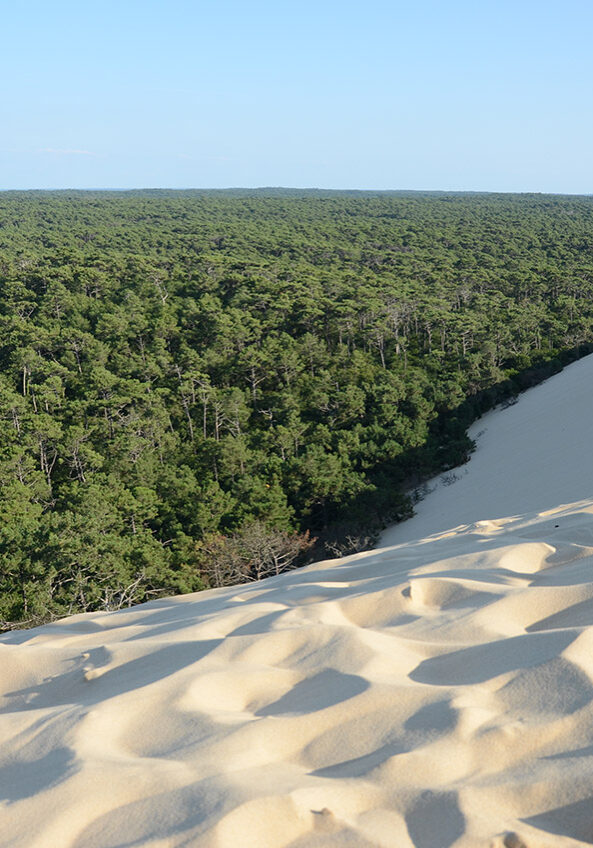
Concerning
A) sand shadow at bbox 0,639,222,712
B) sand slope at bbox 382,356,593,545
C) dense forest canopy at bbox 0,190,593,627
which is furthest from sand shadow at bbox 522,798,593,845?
sand slope at bbox 382,356,593,545

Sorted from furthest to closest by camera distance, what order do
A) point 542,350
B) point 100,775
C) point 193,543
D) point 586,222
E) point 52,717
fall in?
point 586,222
point 542,350
point 193,543
point 52,717
point 100,775

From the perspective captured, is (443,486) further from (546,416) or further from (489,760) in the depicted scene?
(489,760)

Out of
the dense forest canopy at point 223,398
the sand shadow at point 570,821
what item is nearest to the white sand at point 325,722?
the sand shadow at point 570,821

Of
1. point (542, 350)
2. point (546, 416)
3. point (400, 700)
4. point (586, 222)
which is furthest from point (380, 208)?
point (400, 700)

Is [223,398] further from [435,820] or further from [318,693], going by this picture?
[435,820]

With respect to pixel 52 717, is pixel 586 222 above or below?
above

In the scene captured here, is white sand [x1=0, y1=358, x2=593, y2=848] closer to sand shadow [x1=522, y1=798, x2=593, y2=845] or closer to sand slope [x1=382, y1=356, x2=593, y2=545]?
sand shadow [x1=522, y1=798, x2=593, y2=845]

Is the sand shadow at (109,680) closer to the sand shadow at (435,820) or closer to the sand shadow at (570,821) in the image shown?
the sand shadow at (435,820)
